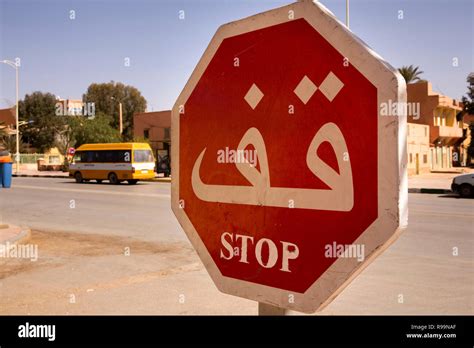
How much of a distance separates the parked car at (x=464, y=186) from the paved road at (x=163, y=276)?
932cm

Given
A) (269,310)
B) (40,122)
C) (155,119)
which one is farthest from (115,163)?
(40,122)

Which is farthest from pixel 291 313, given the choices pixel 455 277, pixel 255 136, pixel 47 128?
pixel 47 128

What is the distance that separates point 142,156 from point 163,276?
22872 millimetres

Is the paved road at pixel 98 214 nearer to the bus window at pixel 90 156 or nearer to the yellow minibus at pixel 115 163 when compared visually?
the yellow minibus at pixel 115 163

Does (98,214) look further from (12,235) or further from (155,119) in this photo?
(155,119)

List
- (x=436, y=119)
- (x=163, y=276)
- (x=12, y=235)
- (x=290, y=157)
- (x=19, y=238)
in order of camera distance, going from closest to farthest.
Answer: (x=290, y=157), (x=163, y=276), (x=19, y=238), (x=12, y=235), (x=436, y=119)

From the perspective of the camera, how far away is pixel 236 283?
1.22m

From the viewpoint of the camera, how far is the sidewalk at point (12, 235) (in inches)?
348

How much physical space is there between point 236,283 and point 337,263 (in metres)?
0.31

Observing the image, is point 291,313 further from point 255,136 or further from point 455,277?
point 455,277

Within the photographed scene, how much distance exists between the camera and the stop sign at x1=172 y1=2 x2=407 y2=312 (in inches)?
36.9

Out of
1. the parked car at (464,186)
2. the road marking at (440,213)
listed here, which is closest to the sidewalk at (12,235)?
the road marking at (440,213)

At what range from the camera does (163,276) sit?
6.62 m

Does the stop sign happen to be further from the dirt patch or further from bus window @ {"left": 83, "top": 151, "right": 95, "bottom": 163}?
bus window @ {"left": 83, "top": 151, "right": 95, "bottom": 163}
